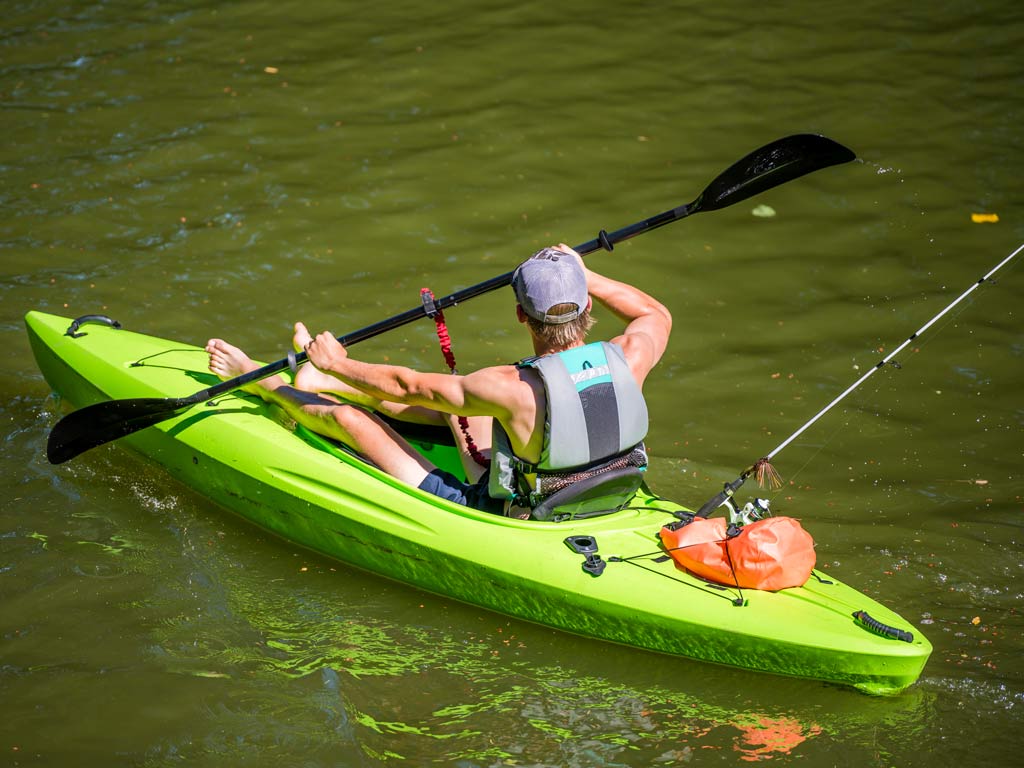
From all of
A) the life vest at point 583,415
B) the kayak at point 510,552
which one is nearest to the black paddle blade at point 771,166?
the life vest at point 583,415

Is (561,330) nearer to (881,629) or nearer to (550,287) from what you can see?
(550,287)

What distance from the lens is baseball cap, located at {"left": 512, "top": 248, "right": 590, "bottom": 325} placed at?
3.42 meters

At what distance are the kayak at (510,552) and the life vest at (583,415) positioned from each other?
9.8 inches

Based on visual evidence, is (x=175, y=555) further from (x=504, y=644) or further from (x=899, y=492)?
(x=899, y=492)

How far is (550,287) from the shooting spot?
342 centimetres

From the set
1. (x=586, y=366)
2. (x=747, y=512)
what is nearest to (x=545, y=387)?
(x=586, y=366)

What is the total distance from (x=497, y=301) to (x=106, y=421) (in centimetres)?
218

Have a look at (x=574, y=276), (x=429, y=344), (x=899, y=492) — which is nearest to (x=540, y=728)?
(x=574, y=276)

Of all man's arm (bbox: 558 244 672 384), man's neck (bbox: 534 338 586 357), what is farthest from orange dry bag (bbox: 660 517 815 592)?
man's neck (bbox: 534 338 586 357)

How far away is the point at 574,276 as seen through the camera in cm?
346

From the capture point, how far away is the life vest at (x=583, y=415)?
11.4 ft

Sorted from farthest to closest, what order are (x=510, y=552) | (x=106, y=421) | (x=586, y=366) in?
(x=106, y=421) → (x=510, y=552) → (x=586, y=366)

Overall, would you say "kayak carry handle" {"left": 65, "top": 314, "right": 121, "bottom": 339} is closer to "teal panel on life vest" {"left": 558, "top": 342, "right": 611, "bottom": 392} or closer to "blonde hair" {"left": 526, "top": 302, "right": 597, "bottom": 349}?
"blonde hair" {"left": 526, "top": 302, "right": 597, "bottom": 349}

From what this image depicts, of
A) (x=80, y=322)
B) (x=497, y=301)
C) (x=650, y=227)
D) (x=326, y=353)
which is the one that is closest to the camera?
(x=326, y=353)
